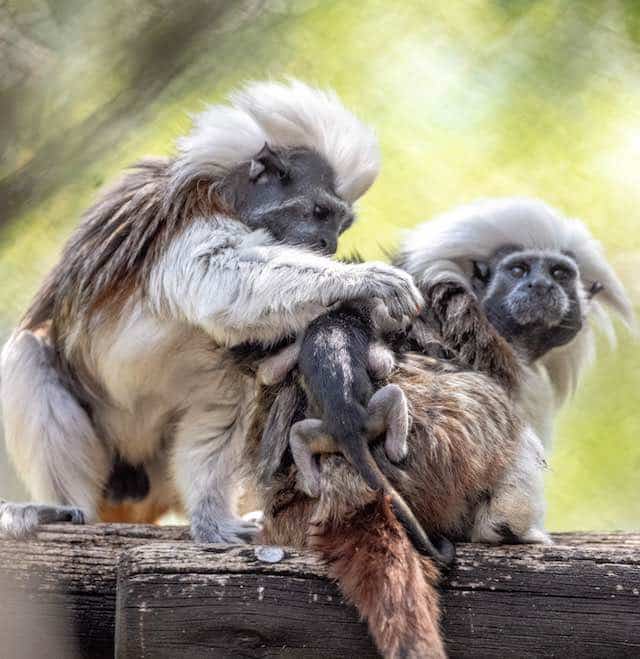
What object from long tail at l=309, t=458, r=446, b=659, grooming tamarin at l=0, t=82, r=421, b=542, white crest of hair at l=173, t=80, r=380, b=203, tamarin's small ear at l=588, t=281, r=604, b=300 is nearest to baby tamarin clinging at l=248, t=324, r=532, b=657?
long tail at l=309, t=458, r=446, b=659

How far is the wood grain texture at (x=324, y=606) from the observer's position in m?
2.41

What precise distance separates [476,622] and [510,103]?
1524 mm

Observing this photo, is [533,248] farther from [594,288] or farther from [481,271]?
[594,288]

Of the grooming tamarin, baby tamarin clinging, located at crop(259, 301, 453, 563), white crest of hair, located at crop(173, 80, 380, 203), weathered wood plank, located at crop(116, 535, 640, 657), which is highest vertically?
white crest of hair, located at crop(173, 80, 380, 203)

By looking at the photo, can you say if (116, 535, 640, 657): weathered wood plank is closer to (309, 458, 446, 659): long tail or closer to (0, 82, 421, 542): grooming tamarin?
(309, 458, 446, 659): long tail

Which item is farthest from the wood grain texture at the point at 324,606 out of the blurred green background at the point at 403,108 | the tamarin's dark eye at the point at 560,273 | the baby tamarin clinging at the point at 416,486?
the tamarin's dark eye at the point at 560,273

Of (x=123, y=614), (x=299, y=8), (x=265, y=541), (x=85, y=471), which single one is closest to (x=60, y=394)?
(x=85, y=471)

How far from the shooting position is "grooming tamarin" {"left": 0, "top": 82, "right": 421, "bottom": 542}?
3742 mm

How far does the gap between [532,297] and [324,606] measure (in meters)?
1.62

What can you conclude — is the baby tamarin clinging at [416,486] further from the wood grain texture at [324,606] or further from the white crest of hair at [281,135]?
the white crest of hair at [281,135]

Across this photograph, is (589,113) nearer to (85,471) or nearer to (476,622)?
(476,622)

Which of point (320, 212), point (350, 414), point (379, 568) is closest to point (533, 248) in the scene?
point (320, 212)

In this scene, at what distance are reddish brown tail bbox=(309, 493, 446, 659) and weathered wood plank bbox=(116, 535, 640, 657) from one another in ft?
0.24

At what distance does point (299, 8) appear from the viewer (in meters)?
0.89
